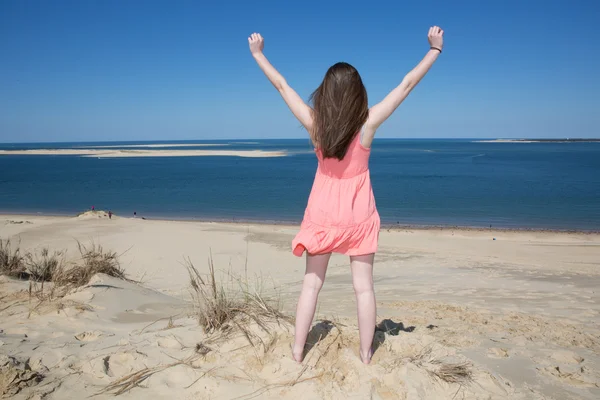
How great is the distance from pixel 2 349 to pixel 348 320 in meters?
2.85

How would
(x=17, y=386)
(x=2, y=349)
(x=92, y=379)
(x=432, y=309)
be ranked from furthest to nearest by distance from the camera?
(x=432, y=309), (x=2, y=349), (x=92, y=379), (x=17, y=386)

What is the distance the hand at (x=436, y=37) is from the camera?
8.95ft

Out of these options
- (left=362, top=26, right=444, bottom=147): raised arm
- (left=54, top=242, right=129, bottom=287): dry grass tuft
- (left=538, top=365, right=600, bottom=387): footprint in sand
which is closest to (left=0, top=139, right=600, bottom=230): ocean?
(left=54, top=242, right=129, bottom=287): dry grass tuft

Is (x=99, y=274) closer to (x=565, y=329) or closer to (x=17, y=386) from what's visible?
(x=17, y=386)

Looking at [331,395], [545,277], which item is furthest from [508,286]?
[331,395]

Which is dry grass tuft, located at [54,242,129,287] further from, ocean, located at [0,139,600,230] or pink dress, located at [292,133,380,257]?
ocean, located at [0,139,600,230]

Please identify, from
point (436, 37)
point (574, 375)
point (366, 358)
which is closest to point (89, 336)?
point (366, 358)

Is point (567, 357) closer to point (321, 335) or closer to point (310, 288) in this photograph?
point (321, 335)

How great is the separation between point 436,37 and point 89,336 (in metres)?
3.50

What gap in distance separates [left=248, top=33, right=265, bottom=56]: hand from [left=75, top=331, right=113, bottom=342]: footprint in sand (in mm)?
2622

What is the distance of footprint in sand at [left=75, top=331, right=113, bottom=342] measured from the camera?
3.54 metres

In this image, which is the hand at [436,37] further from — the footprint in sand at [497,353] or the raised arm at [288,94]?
the footprint in sand at [497,353]

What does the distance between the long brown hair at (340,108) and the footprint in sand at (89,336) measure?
2.50 m

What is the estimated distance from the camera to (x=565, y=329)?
4609 mm
